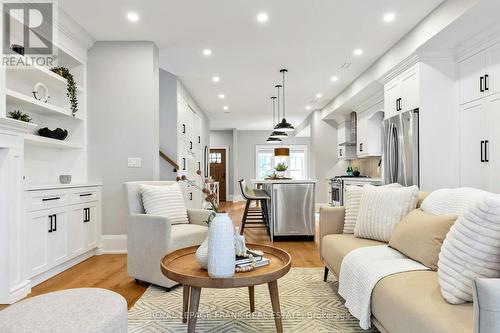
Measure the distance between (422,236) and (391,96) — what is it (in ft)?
11.0

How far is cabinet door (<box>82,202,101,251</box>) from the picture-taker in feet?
12.1

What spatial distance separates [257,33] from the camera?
12.9ft

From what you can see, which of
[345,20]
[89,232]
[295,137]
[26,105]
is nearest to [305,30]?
[345,20]

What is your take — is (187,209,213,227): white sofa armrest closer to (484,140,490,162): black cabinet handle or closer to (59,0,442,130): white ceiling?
(59,0,442,130): white ceiling

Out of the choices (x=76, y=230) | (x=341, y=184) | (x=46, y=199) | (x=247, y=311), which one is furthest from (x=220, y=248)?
(x=341, y=184)

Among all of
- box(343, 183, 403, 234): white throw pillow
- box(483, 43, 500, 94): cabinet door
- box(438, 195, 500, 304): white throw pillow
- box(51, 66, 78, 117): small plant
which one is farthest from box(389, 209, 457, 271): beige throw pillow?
box(51, 66, 78, 117): small plant

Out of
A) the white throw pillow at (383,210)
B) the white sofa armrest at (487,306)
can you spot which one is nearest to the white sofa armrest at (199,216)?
the white throw pillow at (383,210)

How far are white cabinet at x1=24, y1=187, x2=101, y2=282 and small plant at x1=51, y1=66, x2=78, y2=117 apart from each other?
992 mm

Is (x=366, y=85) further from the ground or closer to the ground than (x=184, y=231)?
further from the ground

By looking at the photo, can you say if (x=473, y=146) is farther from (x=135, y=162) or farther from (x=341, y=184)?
(x=135, y=162)

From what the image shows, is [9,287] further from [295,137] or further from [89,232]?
[295,137]

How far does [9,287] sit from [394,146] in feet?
14.5

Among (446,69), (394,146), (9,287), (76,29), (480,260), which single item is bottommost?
(9,287)

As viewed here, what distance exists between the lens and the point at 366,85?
17.4 ft
